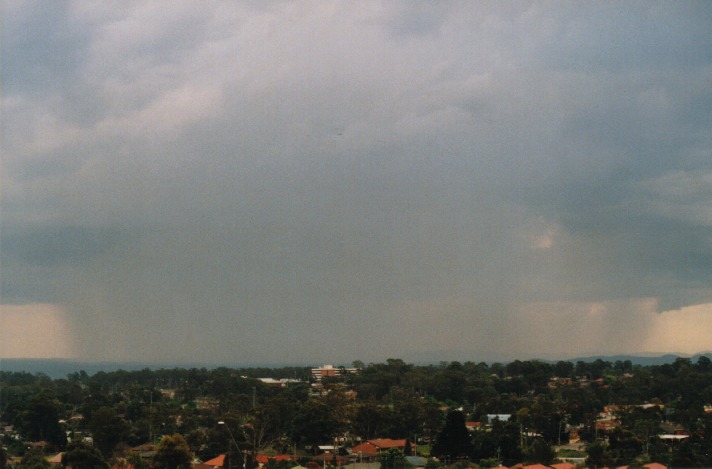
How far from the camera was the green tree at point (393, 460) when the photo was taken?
27.0m

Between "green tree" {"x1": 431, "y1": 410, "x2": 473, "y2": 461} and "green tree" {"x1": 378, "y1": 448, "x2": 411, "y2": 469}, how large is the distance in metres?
2.01

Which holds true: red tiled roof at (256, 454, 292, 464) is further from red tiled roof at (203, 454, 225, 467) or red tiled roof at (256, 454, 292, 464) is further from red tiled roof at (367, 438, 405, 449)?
Result: red tiled roof at (367, 438, 405, 449)

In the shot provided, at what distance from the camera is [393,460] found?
2752 cm

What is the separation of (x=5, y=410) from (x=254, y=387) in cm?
1731

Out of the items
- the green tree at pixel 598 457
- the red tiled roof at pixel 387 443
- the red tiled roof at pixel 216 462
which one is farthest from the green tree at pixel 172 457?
the green tree at pixel 598 457

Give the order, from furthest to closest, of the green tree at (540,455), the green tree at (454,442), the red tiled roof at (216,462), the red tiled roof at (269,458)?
the green tree at (454,442)
the red tiled roof at (269,458)
the red tiled roof at (216,462)
the green tree at (540,455)

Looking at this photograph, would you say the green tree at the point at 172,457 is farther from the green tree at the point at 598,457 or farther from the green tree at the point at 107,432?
the green tree at the point at 598,457

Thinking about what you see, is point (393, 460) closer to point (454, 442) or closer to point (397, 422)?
point (454, 442)

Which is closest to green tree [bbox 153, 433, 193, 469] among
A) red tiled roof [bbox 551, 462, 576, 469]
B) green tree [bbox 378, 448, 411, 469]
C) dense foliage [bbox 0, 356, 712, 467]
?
dense foliage [bbox 0, 356, 712, 467]

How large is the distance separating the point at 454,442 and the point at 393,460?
3.31 metres

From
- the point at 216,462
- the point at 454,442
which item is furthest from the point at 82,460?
the point at 454,442

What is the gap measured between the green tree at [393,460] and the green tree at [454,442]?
6.59ft

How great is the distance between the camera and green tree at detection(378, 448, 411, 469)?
88.4 ft

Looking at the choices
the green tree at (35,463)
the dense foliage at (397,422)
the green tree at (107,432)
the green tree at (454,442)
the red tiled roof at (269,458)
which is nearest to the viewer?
the green tree at (35,463)
